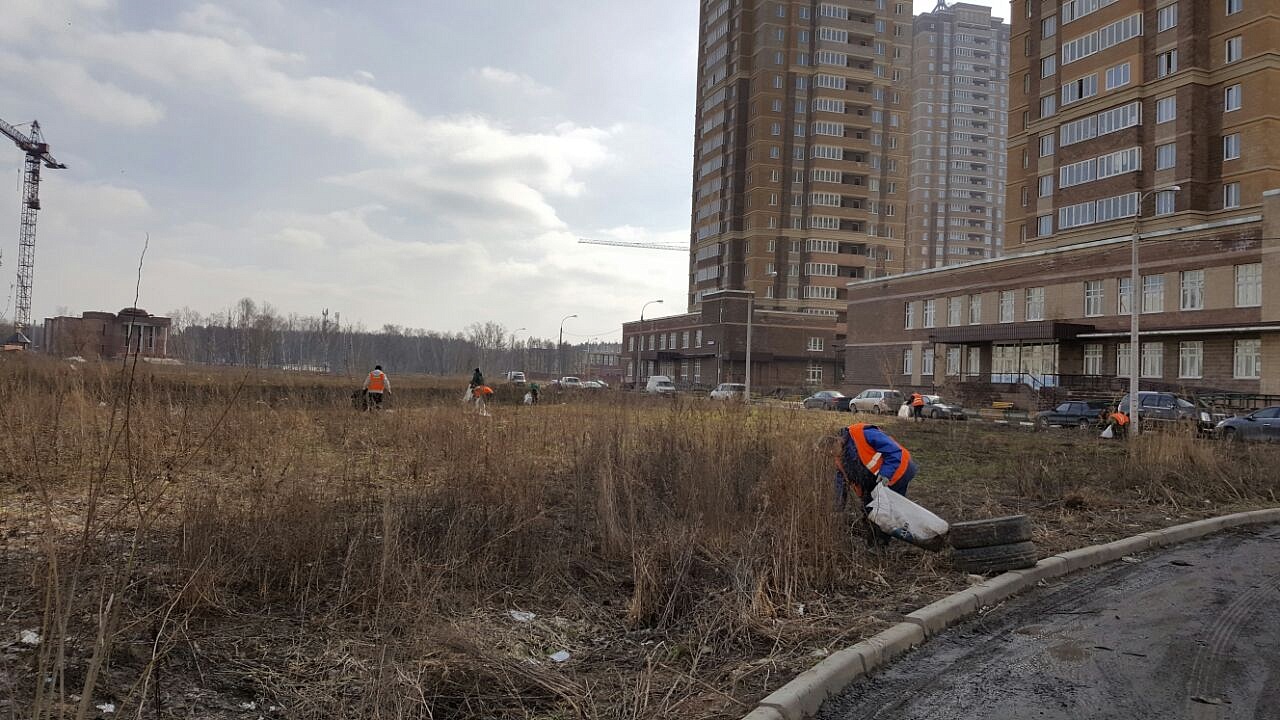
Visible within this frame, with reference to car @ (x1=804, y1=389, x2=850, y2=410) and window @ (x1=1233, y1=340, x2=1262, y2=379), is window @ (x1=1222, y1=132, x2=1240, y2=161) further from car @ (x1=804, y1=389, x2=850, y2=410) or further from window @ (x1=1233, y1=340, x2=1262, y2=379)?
car @ (x1=804, y1=389, x2=850, y2=410)

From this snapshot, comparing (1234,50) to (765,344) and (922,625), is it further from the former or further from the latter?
(922,625)

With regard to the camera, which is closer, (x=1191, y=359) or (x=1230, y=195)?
(x=1191, y=359)

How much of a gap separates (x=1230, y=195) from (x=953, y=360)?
17.6 metres

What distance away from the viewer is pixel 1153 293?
134 feet

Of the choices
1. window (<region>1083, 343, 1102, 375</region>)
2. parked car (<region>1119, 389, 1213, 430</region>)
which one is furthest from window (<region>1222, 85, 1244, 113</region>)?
parked car (<region>1119, 389, 1213, 430</region>)

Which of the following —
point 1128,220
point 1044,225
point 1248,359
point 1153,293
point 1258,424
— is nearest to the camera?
point 1258,424

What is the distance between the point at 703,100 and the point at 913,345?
179 feet

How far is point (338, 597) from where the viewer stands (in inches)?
189

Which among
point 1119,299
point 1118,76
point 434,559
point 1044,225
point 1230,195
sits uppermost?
point 1118,76

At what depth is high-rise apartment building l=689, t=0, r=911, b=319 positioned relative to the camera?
289 ft

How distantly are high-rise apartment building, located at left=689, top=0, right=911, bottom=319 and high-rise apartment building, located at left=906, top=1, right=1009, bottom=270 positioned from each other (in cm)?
5912

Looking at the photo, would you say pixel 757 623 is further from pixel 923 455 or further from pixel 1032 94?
pixel 1032 94

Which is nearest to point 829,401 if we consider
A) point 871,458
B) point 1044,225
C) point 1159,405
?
point 1159,405

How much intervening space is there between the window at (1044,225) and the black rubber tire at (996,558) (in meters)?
55.3
